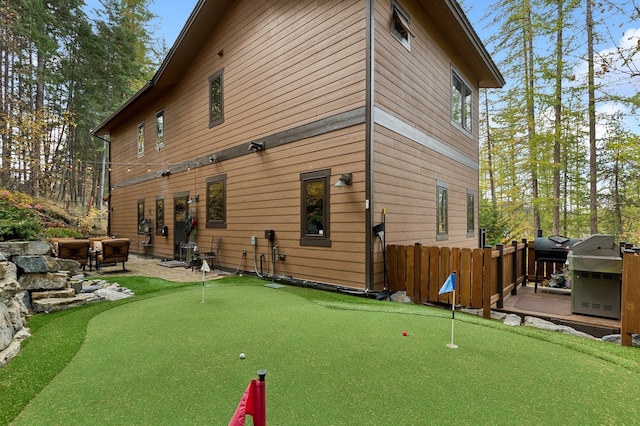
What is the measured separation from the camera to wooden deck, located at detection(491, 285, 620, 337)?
4402 millimetres

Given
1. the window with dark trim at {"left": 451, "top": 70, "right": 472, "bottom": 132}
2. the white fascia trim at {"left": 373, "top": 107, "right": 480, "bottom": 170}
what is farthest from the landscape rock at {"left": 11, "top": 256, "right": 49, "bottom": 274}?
the window with dark trim at {"left": 451, "top": 70, "right": 472, "bottom": 132}

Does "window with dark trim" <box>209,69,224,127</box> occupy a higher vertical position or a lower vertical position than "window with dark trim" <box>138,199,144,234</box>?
higher

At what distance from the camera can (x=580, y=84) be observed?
12180 millimetres

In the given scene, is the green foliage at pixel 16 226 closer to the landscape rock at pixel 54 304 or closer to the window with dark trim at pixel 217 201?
the landscape rock at pixel 54 304

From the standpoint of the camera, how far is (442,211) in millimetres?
8781

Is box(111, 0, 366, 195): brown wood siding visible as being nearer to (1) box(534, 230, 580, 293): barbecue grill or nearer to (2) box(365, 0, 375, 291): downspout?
(2) box(365, 0, 375, 291): downspout

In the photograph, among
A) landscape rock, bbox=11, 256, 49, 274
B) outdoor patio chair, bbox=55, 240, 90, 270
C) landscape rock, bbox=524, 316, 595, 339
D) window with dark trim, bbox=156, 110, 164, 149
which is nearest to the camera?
landscape rock, bbox=524, 316, 595, 339

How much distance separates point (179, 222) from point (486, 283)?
31.6 ft

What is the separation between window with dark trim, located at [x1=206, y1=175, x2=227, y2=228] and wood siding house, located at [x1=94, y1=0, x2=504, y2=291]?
2.3 inches

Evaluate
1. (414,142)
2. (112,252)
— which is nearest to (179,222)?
(112,252)

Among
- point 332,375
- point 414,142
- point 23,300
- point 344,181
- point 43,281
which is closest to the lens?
point 332,375

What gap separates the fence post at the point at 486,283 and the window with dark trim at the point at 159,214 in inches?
433

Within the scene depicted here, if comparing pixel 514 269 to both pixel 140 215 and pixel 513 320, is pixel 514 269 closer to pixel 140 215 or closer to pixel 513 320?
pixel 513 320

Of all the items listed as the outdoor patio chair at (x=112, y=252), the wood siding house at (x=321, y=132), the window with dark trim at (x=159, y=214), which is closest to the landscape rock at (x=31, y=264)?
the outdoor patio chair at (x=112, y=252)
